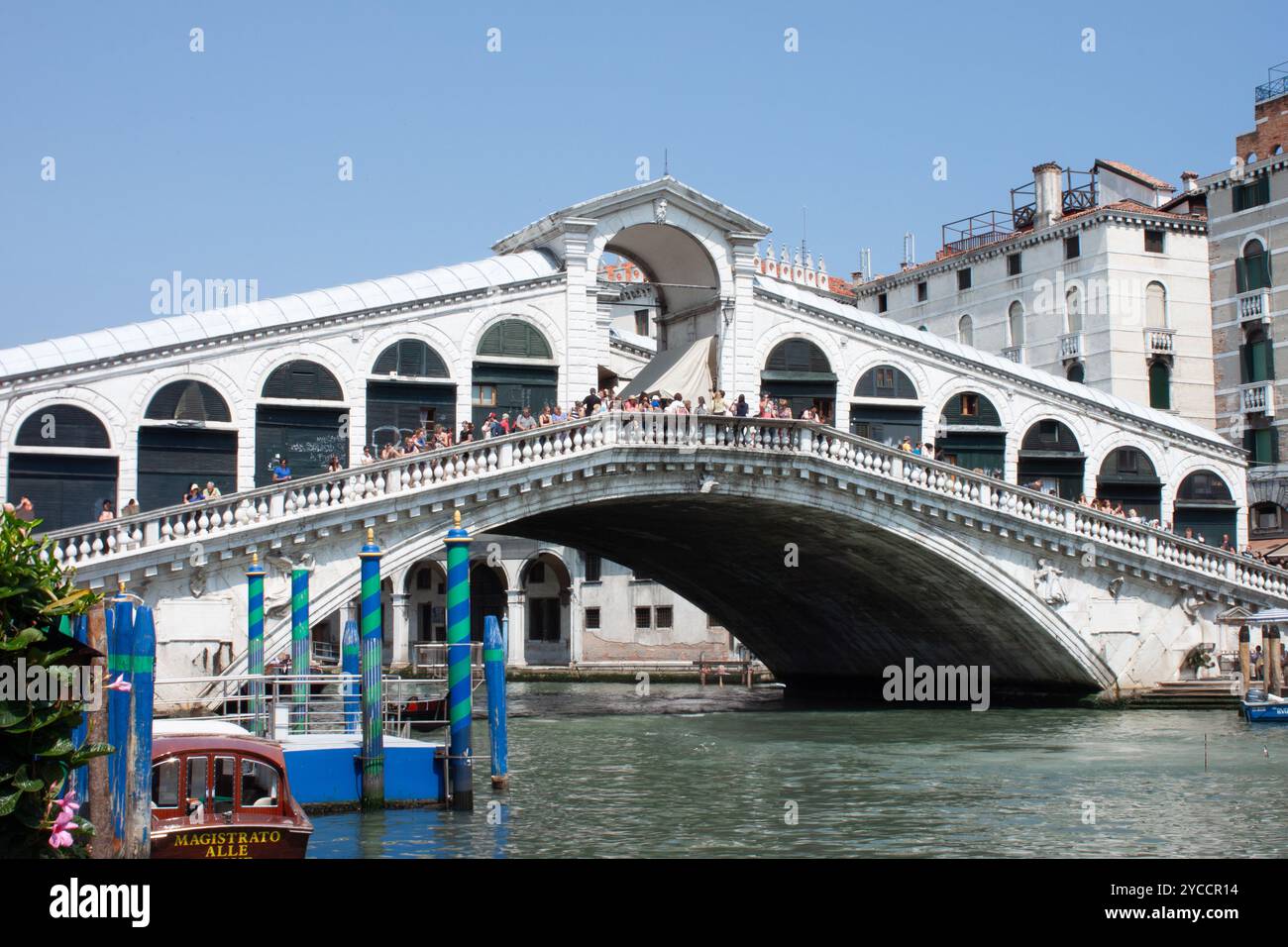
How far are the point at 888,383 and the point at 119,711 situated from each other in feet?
75.6

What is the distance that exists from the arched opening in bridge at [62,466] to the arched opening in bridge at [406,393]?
469 centimetres

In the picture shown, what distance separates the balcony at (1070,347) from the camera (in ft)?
141

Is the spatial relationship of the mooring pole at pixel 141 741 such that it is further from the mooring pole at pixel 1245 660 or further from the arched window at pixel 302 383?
the mooring pole at pixel 1245 660

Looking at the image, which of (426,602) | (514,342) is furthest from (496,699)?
(426,602)

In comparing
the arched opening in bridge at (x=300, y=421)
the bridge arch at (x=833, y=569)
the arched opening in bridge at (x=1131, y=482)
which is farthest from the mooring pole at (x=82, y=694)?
the arched opening in bridge at (x=1131, y=482)

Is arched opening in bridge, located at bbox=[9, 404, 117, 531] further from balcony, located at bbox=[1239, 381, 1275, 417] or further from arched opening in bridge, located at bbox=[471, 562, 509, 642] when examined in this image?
arched opening in bridge, located at bbox=[471, 562, 509, 642]

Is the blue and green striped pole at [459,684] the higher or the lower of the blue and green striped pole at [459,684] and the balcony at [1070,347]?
the lower

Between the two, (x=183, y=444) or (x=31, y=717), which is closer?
(x=31, y=717)

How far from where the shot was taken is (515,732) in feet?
90.6

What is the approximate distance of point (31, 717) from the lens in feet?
27.5

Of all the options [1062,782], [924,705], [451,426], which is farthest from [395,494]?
[924,705]

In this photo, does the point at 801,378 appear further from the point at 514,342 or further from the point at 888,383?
the point at 514,342

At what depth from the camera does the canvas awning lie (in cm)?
2991
